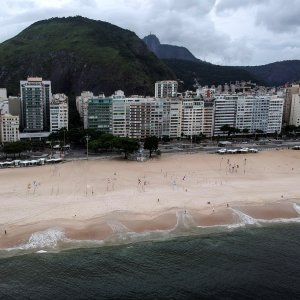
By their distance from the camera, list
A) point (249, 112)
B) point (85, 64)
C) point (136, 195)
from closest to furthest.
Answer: point (136, 195) → point (249, 112) → point (85, 64)

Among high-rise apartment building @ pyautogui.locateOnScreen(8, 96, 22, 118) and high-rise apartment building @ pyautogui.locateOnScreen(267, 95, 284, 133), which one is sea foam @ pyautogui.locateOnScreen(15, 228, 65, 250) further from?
high-rise apartment building @ pyautogui.locateOnScreen(267, 95, 284, 133)

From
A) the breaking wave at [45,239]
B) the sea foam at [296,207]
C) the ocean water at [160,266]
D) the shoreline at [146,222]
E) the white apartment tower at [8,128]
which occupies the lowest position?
the ocean water at [160,266]

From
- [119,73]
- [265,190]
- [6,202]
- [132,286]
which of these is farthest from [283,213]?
[119,73]

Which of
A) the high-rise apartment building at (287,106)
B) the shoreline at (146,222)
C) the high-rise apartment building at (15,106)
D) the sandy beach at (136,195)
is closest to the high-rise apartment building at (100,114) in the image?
the high-rise apartment building at (15,106)

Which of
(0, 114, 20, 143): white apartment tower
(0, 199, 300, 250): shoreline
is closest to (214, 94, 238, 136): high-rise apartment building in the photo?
(0, 114, 20, 143): white apartment tower

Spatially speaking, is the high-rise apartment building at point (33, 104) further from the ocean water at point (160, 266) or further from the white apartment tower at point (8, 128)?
the ocean water at point (160, 266)

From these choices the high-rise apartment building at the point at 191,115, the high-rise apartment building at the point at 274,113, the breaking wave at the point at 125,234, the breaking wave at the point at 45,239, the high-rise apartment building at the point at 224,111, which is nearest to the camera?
the breaking wave at the point at 45,239

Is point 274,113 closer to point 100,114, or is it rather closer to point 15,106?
point 100,114

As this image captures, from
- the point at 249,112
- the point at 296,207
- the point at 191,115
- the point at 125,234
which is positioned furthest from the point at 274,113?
the point at 125,234
